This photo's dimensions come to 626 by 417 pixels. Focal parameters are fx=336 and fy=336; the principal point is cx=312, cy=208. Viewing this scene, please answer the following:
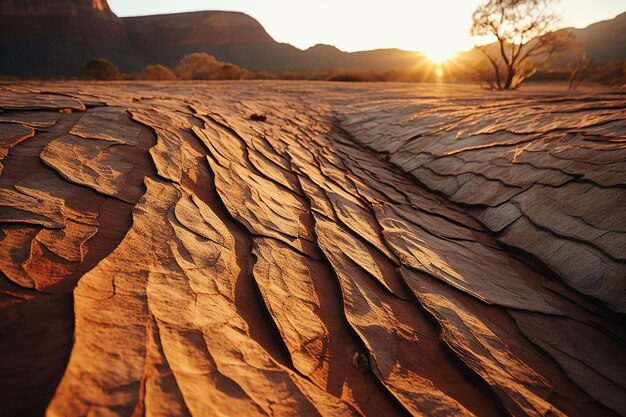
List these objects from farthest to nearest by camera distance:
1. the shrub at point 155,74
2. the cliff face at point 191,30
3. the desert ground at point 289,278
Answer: the cliff face at point 191,30
the shrub at point 155,74
the desert ground at point 289,278

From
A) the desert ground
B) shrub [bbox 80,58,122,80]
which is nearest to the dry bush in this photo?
shrub [bbox 80,58,122,80]

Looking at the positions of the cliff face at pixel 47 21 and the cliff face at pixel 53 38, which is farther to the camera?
the cliff face at pixel 47 21

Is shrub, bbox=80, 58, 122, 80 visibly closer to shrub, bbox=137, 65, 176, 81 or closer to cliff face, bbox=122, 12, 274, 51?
shrub, bbox=137, 65, 176, 81

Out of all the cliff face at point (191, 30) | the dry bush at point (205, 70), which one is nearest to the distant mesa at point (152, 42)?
the cliff face at point (191, 30)

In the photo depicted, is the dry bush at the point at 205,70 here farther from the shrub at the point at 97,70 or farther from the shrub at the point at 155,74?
the shrub at the point at 97,70

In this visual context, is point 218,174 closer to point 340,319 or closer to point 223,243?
point 223,243

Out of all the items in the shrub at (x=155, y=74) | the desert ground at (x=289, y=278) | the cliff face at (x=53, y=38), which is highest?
the cliff face at (x=53, y=38)

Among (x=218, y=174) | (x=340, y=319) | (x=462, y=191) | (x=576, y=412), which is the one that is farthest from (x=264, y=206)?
(x=462, y=191)
